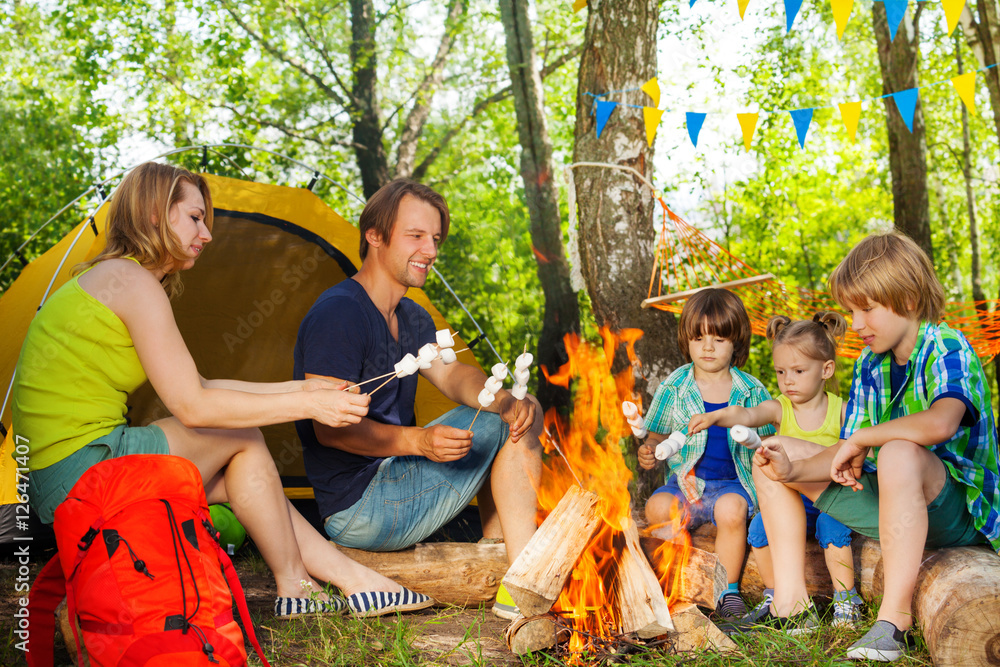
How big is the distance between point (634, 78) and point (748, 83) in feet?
24.1

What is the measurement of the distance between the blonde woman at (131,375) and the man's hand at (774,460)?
1.10m

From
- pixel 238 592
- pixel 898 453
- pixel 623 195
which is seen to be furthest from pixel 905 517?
pixel 623 195

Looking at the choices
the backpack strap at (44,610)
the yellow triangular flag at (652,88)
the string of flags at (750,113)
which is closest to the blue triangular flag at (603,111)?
the string of flags at (750,113)

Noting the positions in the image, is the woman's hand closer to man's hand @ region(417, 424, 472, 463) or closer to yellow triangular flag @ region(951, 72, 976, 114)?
man's hand @ region(417, 424, 472, 463)

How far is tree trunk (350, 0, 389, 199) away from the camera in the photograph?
29.6 feet

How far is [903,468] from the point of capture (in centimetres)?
181

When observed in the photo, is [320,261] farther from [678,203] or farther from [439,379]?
[678,203]

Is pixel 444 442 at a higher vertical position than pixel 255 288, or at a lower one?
lower

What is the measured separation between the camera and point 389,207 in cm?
247

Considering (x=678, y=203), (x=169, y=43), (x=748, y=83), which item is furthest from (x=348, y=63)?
(x=748, y=83)

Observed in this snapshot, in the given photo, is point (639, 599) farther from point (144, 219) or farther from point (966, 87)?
point (966, 87)

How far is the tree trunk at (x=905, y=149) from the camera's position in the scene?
17.9 ft

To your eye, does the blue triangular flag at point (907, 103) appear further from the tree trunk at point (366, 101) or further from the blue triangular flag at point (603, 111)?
the tree trunk at point (366, 101)

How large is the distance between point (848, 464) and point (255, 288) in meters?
3.17
